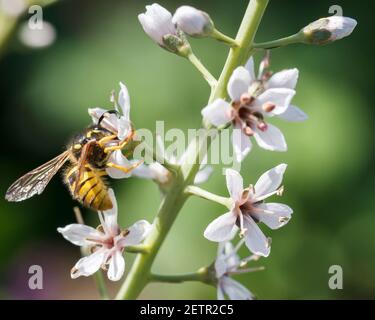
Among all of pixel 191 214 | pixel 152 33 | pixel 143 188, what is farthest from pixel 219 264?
pixel 143 188

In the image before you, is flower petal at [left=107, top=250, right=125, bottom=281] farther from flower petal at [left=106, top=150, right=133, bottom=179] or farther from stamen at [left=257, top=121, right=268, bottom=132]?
stamen at [left=257, top=121, right=268, bottom=132]

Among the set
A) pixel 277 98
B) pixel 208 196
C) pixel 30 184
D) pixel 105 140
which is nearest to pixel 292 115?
pixel 277 98

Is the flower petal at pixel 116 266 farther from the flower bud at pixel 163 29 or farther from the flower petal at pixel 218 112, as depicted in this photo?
the flower bud at pixel 163 29

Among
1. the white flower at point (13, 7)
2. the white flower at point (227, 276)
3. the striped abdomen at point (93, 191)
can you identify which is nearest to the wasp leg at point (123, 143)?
the striped abdomen at point (93, 191)

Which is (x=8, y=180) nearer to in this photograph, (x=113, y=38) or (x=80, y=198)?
(x=113, y=38)

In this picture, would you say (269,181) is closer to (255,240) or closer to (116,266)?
(255,240)
